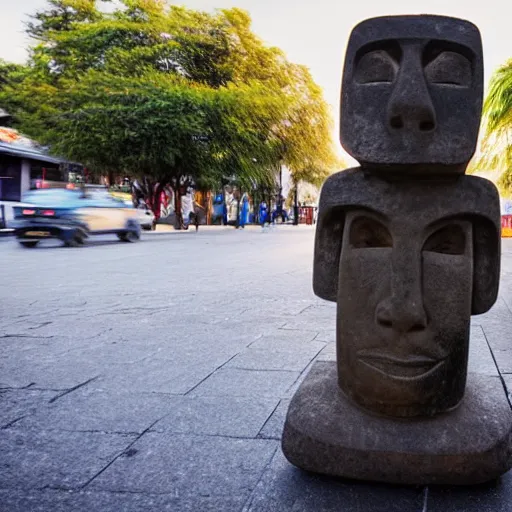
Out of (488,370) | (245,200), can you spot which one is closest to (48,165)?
(245,200)

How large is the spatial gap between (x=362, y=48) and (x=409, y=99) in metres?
0.29

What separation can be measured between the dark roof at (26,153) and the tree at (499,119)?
1532 centimetres

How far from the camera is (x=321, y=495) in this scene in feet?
6.06

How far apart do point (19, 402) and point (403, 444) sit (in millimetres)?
1745

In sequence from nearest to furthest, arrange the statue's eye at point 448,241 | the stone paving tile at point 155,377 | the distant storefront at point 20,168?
the statue's eye at point 448,241, the stone paving tile at point 155,377, the distant storefront at point 20,168

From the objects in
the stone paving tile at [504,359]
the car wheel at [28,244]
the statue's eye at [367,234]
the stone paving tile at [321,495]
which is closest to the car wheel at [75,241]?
the car wheel at [28,244]

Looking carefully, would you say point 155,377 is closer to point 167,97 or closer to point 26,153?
point 167,97

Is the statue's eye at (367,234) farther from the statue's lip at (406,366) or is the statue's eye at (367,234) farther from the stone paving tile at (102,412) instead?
the stone paving tile at (102,412)

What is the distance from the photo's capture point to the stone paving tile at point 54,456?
6.21ft

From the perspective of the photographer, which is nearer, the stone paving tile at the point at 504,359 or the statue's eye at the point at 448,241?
the statue's eye at the point at 448,241

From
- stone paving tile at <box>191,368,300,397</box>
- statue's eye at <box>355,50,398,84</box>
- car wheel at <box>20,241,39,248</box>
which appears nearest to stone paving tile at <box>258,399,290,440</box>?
stone paving tile at <box>191,368,300,397</box>

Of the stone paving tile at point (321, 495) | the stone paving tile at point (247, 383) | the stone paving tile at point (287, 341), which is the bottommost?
the stone paving tile at point (321, 495)

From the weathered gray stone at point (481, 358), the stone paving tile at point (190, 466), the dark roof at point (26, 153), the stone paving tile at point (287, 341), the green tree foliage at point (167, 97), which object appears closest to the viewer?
the stone paving tile at point (190, 466)

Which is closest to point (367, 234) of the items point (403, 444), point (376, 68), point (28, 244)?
point (376, 68)
